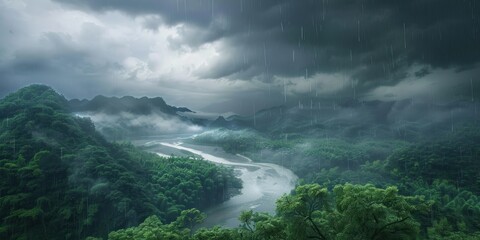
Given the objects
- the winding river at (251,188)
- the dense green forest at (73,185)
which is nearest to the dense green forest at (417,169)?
the winding river at (251,188)

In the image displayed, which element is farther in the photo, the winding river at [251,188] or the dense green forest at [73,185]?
the winding river at [251,188]

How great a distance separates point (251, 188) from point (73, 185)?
43352 millimetres

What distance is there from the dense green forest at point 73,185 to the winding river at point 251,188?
147 inches

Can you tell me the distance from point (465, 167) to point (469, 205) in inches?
1629

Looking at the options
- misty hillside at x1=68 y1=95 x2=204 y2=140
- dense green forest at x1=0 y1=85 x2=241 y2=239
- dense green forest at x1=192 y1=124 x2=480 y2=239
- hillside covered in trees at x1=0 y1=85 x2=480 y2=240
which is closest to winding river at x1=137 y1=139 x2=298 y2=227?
hillside covered in trees at x1=0 y1=85 x2=480 y2=240

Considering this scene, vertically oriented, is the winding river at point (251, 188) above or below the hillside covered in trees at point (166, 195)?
below

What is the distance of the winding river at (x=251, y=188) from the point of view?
191 ft

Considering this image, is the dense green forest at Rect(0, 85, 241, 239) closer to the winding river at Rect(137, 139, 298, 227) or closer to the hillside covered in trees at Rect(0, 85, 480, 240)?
the hillside covered in trees at Rect(0, 85, 480, 240)

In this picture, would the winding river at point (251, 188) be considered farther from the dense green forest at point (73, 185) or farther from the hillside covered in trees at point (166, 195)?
the dense green forest at point (73, 185)

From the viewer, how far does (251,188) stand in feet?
266

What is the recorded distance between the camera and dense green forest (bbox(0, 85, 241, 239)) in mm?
40875

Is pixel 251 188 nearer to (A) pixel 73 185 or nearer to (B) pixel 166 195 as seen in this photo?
(B) pixel 166 195

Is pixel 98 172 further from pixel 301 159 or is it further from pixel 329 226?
pixel 301 159

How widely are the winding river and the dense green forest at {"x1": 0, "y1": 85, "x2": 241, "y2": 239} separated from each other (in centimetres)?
372
